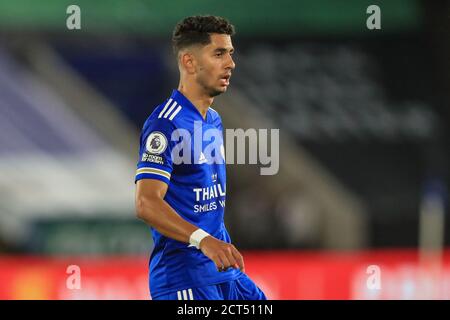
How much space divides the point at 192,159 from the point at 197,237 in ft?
1.45

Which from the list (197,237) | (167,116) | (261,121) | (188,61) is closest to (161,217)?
(197,237)

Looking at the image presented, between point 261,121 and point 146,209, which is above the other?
point 261,121

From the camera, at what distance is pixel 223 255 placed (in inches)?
158

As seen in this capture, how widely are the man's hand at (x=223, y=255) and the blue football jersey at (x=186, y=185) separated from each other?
0.43 meters

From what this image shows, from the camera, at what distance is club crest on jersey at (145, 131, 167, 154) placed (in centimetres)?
434

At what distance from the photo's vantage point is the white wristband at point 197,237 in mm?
4168

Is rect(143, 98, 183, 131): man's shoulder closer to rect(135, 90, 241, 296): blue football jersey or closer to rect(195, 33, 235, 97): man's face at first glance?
rect(135, 90, 241, 296): blue football jersey

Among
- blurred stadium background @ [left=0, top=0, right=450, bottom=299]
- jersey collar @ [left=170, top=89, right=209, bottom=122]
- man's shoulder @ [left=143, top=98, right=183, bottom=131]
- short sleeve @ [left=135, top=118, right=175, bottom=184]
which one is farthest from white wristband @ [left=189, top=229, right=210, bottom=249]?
blurred stadium background @ [left=0, top=0, right=450, bottom=299]

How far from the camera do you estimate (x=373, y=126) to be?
46.8 ft

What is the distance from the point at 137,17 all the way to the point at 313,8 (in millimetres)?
2468

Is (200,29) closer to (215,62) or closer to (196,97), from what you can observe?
(215,62)

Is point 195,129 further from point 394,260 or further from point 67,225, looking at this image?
point 67,225

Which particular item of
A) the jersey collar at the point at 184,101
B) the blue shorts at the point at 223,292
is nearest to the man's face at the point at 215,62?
the jersey collar at the point at 184,101

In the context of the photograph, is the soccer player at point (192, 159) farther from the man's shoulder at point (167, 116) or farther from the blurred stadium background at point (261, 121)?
the blurred stadium background at point (261, 121)
